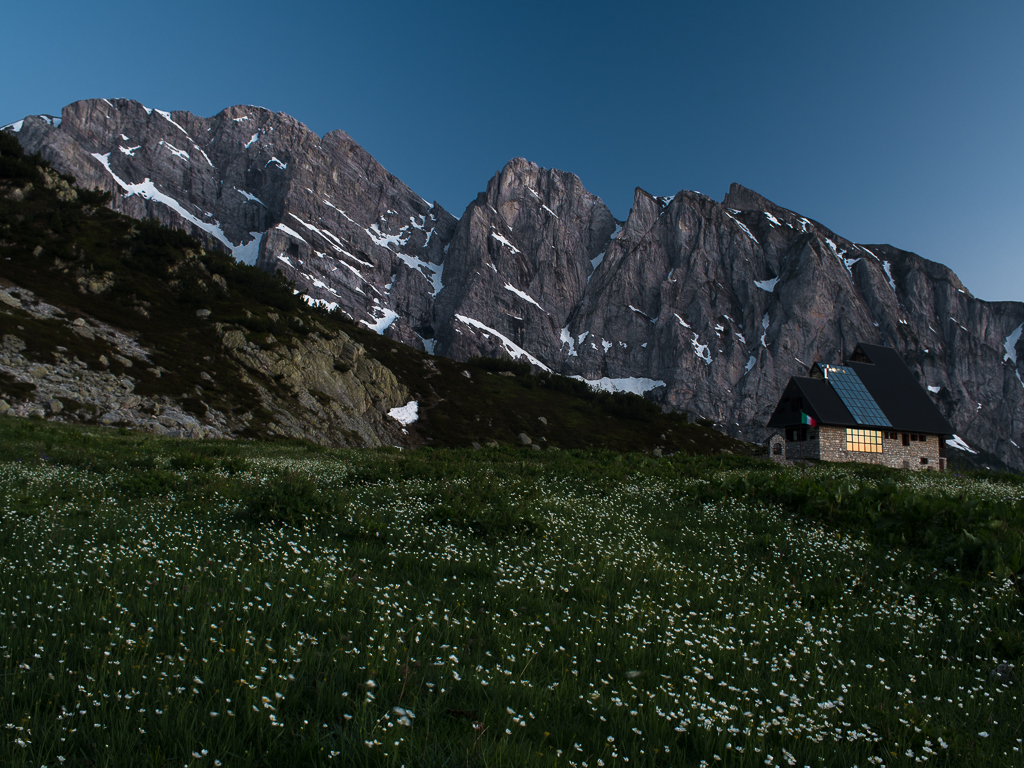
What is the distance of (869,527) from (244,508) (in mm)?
11719

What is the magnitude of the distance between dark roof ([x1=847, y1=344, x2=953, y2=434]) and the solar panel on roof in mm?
1001

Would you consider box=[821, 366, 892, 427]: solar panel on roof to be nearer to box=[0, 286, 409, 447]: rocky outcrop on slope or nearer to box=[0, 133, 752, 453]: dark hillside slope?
box=[0, 133, 752, 453]: dark hillside slope

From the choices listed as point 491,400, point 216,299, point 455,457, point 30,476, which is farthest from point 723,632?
point 491,400

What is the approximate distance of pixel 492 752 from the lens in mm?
3205

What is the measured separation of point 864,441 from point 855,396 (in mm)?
5954

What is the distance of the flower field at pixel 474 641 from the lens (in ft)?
11.0

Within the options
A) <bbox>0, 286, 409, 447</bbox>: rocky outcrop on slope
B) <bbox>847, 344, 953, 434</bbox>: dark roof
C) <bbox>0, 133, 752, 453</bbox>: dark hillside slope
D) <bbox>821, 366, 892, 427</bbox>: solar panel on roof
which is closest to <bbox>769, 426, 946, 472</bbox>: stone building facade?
<bbox>847, 344, 953, 434</bbox>: dark roof

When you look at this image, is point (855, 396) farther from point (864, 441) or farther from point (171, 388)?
point (171, 388)

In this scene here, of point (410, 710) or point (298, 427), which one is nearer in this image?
point (410, 710)

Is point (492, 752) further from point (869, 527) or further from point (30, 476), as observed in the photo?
point (30, 476)

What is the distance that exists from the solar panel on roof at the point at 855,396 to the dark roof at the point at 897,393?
3.28ft

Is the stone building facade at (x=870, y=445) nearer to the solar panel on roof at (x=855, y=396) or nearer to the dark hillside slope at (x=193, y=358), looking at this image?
the solar panel on roof at (x=855, y=396)

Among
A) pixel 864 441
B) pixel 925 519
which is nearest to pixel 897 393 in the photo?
pixel 864 441

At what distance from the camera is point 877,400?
68.4 m
